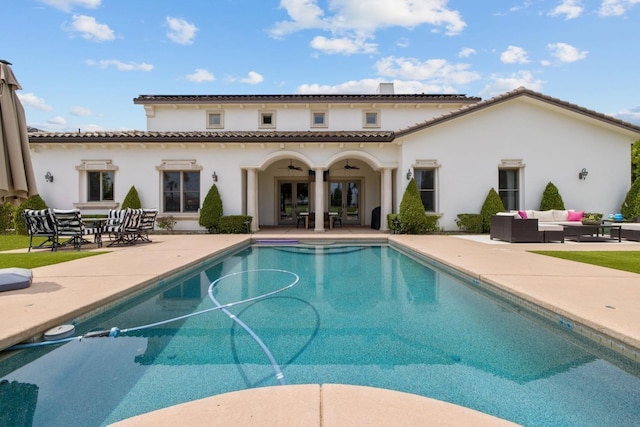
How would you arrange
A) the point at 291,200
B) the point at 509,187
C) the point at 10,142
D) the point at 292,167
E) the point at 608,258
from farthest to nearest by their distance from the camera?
the point at 291,200 → the point at 292,167 → the point at 509,187 → the point at 608,258 → the point at 10,142

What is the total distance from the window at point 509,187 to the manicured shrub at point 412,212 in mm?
4145

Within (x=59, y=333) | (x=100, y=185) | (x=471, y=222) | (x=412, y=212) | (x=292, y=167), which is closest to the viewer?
(x=59, y=333)

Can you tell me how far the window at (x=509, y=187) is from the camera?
566 inches

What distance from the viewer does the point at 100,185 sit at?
576 inches

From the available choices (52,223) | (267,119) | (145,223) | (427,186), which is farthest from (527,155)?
(52,223)

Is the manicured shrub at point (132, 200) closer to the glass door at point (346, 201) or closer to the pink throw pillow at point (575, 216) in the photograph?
the glass door at point (346, 201)

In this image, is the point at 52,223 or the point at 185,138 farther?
the point at 185,138

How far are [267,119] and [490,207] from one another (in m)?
12.7

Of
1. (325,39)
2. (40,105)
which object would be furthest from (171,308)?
(40,105)

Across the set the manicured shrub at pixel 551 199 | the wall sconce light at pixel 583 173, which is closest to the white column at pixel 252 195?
the manicured shrub at pixel 551 199

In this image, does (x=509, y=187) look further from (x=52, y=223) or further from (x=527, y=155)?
(x=52, y=223)

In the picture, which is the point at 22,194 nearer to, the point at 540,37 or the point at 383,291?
the point at 383,291

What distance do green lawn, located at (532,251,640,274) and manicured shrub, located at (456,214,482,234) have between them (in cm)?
510

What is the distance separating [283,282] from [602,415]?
15.7 ft
